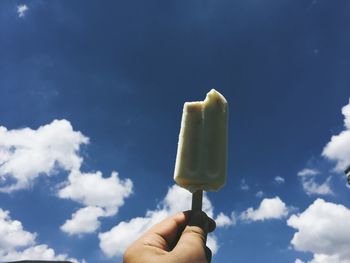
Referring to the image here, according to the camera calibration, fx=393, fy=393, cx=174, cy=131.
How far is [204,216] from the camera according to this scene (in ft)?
16.9

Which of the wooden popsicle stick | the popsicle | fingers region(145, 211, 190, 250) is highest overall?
the popsicle

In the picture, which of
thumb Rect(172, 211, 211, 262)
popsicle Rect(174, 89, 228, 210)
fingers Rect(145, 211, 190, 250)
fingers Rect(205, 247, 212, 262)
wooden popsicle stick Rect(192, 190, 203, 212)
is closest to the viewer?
thumb Rect(172, 211, 211, 262)

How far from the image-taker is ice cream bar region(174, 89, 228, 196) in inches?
227

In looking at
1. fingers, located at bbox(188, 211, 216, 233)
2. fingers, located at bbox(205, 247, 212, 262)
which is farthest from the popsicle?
fingers, located at bbox(205, 247, 212, 262)

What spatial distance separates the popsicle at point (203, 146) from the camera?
575 cm

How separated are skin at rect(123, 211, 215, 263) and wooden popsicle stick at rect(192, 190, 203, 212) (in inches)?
4.2

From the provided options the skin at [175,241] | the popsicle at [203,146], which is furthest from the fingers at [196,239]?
the popsicle at [203,146]

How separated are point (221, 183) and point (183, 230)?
1.01 m

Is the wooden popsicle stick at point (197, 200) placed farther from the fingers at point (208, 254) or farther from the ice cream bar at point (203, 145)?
the fingers at point (208, 254)

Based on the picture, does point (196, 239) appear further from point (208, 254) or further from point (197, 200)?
point (197, 200)

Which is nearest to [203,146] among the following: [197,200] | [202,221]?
[197,200]

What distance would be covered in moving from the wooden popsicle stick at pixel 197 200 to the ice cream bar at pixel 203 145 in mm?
77

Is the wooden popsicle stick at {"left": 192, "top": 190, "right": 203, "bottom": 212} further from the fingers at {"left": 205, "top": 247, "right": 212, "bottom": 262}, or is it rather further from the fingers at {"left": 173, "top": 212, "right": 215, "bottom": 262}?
the fingers at {"left": 205, "top": 247, "right": 212, "bottom": 262}

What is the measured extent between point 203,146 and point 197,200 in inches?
35.1
